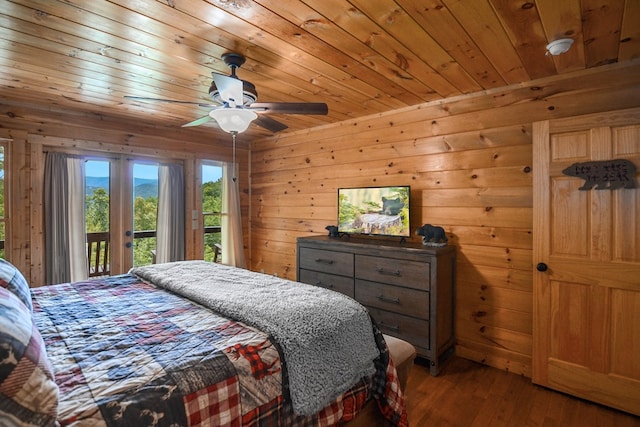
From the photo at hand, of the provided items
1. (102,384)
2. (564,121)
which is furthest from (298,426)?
(564,121)

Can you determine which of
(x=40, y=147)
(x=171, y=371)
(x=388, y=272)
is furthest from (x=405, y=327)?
(x=40, y=147)

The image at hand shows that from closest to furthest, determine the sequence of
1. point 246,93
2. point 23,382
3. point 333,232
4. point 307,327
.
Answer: point 23,382 → point 307,327 → point 246,93 → point 333,232

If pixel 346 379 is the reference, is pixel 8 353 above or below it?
above

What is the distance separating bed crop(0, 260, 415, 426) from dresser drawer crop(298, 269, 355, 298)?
3.65ft

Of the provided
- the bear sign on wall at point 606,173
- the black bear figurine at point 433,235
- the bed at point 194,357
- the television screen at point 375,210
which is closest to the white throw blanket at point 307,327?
the bed at point 194,357

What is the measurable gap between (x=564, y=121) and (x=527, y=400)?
1.98 m

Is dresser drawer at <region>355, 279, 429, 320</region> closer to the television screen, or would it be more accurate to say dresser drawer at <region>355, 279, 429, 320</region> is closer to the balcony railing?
the television screen

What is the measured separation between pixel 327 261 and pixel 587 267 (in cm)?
203

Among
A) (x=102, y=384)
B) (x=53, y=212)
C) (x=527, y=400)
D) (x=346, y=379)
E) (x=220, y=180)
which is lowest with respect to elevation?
(x=527, y=400)

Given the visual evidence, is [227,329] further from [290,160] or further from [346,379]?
[290,160]

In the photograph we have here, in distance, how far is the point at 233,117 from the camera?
6.91 ft

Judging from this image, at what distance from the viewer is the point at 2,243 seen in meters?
3.17

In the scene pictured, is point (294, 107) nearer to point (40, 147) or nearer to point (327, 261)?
point (327, 261)

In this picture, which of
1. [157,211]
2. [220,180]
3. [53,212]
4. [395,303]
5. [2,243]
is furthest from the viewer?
[220,180]
